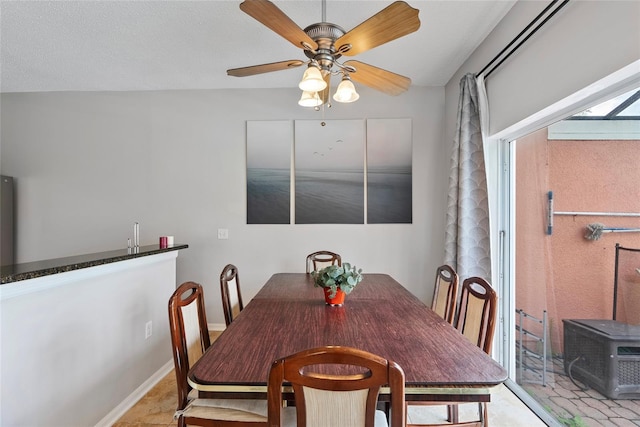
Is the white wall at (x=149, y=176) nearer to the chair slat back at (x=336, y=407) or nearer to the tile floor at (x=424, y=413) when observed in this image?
the tile floor at (x=424, y=413)

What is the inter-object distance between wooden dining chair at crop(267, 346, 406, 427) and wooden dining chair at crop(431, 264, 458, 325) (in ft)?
3.91

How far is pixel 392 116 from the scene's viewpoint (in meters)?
3.44

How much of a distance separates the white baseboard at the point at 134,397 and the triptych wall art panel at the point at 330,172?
1573mm

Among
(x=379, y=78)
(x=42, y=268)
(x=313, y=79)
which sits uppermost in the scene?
(x=379, y=78)

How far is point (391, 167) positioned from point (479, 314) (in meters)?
2.04

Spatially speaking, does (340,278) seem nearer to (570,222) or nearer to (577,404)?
(570,222)

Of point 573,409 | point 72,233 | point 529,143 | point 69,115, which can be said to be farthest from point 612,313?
point 69,115

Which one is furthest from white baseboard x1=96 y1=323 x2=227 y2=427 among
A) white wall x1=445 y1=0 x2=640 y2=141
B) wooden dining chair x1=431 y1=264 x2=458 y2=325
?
white wall x1=445 y1=0 x2=640 y2=141

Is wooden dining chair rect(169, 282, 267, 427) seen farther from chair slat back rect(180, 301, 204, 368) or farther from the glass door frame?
the glass door frame

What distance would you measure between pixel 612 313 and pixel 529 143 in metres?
1.23

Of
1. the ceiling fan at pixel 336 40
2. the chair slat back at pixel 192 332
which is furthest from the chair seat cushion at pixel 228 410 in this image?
the ceiling fan at pixel 336 40

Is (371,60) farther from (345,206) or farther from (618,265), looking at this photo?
(618,265)

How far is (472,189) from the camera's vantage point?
2.61 m


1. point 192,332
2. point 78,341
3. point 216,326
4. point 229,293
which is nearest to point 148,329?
point 78,341
